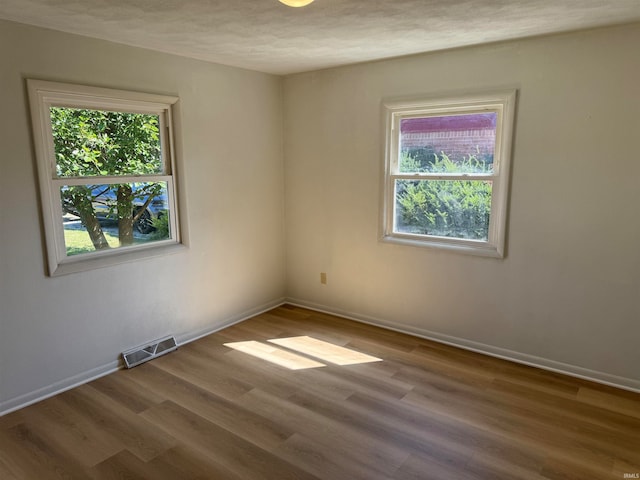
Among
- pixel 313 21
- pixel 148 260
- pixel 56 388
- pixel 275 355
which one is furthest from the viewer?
pixel 275 355

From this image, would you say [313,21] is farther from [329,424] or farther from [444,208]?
[329,424]

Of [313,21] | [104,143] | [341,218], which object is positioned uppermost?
[313,21]

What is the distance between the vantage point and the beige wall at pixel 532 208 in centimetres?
278

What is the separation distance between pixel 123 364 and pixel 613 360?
11.6 feet

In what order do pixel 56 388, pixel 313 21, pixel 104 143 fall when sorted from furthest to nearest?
pixel 104 143, pixel 56 388, pixel 313 21

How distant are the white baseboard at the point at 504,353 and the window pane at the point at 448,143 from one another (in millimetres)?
1412

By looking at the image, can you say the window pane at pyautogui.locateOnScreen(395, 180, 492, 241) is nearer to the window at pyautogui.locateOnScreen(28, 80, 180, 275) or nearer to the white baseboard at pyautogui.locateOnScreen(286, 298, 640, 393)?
the white baseboard at pyautogui.locateOnScreen(286, 298, 640, 393)

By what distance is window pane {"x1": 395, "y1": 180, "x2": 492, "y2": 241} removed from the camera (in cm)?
337

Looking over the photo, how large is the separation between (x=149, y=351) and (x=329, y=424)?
1654 mm

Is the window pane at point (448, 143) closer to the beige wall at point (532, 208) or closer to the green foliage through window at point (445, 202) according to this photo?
the green foliage through window at point (445, 202)

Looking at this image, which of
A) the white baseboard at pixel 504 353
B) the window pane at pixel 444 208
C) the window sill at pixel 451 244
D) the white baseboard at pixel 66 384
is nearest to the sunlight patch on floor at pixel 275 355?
the white baseboard at pixel 66 384

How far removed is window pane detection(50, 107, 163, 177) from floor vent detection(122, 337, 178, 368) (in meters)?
1.37

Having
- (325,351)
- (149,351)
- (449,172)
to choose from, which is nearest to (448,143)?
(449,172)

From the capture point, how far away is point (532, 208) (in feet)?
10.1
